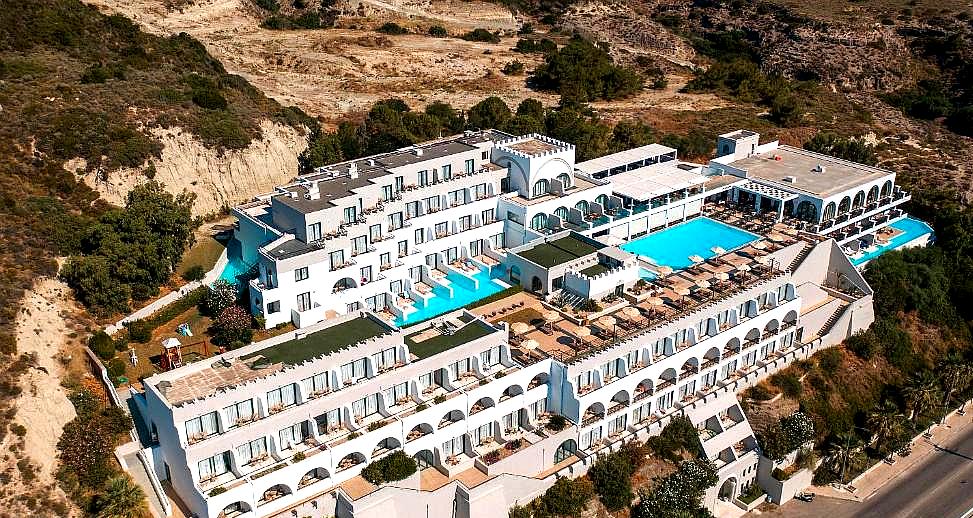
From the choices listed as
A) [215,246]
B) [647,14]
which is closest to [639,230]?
[215,246]

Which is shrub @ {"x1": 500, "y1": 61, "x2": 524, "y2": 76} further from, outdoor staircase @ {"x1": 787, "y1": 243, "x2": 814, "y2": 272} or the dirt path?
the dirt path

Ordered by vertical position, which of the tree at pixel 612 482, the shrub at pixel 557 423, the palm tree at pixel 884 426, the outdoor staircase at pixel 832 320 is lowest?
the palm tree at pixel 884 426

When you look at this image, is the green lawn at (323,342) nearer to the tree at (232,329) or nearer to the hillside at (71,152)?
the tree at (232,329)

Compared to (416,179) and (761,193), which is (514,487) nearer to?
(416,179)

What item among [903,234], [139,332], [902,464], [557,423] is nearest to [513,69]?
[903,234]

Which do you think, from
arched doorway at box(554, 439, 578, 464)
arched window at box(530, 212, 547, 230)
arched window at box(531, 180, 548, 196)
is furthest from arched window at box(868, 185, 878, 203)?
arched doorway at box(554, 439, 578, 464)

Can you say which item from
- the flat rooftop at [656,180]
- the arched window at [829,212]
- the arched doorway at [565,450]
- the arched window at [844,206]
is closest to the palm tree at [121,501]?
the arched doorway at [565,450]
